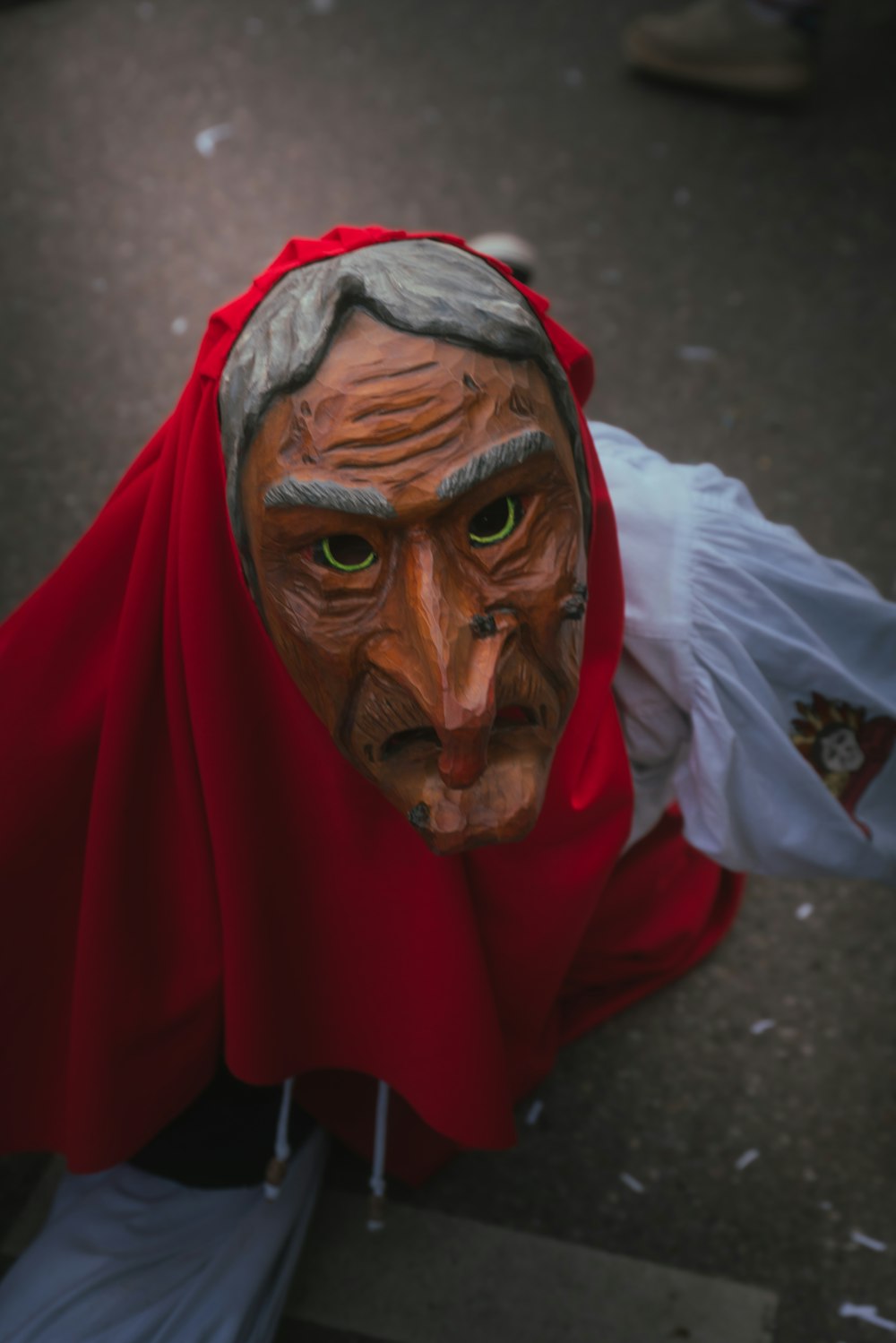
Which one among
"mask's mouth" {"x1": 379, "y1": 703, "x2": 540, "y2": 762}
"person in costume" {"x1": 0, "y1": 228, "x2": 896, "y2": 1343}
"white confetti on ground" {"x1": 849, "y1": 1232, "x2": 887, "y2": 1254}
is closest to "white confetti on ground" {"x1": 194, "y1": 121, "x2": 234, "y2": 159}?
"person in costume" {"x1": 0, "y1": 228, "x2": 896, "y2": 1343}

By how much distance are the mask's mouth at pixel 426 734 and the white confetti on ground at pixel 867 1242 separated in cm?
104

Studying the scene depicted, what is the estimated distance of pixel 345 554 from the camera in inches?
42.6

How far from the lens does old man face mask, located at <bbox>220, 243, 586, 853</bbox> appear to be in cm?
104

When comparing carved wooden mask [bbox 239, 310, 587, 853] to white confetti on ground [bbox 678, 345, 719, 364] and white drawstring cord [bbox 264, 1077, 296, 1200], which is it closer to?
white drawstring cord [bbox 264, 1077, 296, 1200]

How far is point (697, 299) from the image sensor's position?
3.06 meters

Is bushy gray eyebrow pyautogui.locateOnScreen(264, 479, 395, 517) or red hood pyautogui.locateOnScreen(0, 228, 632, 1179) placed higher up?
bushy gray eyebrow pyautogui.locateOnScreen(264, 479, 395, 517)

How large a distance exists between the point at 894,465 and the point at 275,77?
2.10m

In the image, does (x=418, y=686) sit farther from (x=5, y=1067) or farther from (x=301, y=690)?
(x=5, y=1067)

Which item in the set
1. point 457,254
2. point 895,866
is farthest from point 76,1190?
point 457,254

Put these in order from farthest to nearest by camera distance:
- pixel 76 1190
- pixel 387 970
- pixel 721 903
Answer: pixel 721 903 < pixel 76 1190 < pixel 387 970

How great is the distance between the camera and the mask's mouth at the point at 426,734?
1125mm

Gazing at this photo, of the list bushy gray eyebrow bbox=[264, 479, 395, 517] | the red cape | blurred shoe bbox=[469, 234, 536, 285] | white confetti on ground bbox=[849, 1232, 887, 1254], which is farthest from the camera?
blurred shoe bbox=[469, 234, 536, 285]

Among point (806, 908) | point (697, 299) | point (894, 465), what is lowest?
point (806, 908)

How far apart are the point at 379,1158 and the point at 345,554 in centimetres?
93
